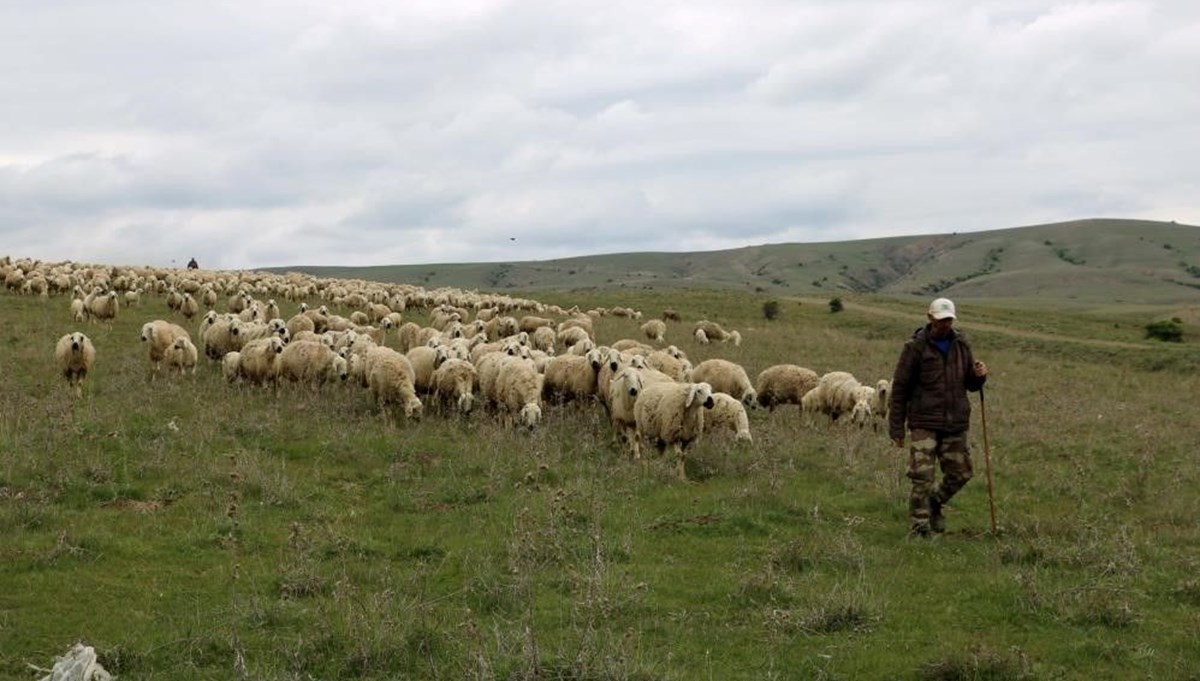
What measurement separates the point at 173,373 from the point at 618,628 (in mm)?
14650

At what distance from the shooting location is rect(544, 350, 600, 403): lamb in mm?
16688

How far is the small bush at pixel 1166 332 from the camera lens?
45.8m

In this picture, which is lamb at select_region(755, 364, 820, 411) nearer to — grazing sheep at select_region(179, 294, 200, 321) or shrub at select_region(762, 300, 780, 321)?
grazing sheep at select_region(179, 294, 200, 321)

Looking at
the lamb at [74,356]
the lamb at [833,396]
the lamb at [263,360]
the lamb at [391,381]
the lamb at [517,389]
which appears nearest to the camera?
the lamb at [517,389]

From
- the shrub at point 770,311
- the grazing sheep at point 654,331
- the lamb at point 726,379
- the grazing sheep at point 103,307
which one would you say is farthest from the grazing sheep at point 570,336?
the shrub at point 770,311

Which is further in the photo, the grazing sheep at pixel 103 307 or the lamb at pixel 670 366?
the grazing sheep at pixel 103 307

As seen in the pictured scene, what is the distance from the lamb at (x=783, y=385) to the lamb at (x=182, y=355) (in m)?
12.1

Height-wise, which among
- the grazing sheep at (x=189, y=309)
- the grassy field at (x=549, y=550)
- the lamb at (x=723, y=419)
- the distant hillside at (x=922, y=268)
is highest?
the distant hillside at (x=922, y=268)

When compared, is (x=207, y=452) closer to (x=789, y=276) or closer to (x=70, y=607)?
(x=70, y=607)

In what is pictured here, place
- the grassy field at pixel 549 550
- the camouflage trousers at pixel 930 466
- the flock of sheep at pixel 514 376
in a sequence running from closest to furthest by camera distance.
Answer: the grassy field at pixel 549 550, the camouflage trousers at pixel 930 466, the flock of sheep at pixel 514 376

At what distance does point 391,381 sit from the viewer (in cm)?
1589

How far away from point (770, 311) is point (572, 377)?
1299 inches

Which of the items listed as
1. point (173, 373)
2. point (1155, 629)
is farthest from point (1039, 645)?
point (173, 373)

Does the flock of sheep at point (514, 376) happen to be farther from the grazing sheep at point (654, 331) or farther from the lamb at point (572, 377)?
the grazing sheep at point (654, 331)
